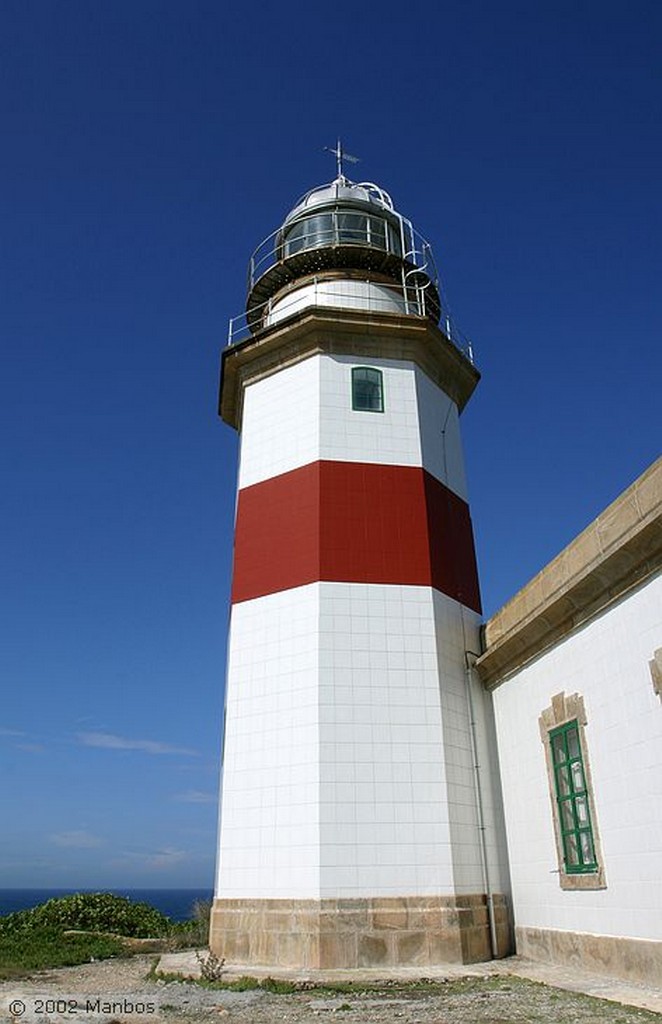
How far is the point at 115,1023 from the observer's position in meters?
7.17

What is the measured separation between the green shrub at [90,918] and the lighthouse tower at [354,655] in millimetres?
6500

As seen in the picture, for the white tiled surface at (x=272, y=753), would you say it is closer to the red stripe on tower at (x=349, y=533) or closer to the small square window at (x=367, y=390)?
the red stripe on tower at (x=349, y=533)

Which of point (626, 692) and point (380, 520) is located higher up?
point (380, 520)

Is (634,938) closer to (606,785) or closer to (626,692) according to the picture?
(606,785)

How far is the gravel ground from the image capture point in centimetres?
729

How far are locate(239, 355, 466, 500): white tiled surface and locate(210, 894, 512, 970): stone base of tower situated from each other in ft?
23.4

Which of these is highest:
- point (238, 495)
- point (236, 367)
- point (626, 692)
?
point (236, 367)

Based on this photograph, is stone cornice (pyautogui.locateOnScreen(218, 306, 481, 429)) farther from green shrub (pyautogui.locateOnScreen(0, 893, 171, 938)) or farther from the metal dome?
green shrub (pyautogui.locateOnScreen(0, 893, 171, 938))

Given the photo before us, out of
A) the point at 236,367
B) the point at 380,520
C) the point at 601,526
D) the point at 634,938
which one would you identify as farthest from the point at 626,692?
the point at 236,367

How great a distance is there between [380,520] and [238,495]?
303 cm

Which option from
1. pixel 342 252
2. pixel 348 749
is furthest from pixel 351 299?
pixel 348 749

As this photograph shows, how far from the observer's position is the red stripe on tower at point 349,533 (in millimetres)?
13219

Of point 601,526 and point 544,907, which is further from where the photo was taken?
point 544,907

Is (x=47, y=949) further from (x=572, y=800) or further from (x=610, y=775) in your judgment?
(x=610, y=775)
